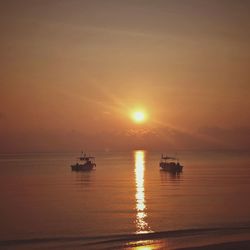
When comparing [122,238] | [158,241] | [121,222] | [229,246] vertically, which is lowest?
[229,246]

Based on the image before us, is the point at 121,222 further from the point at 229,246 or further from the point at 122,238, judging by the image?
the point at 229,246

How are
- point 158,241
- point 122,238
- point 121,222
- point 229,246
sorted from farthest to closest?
1. point 121,222
2. point 122,238
3. point 158,241
4. point 229,246

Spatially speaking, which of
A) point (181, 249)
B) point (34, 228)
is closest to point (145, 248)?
point (181, 249)

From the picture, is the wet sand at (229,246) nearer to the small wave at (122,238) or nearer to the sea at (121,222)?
the sea at (121,222)

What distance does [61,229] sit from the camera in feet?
110

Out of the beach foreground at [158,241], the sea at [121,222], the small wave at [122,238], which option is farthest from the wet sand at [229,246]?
the small wave at [122,238]

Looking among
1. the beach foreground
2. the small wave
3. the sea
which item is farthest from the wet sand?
the small wave

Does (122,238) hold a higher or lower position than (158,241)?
higher

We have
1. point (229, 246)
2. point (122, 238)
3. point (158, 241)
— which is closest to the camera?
point (229, 246)

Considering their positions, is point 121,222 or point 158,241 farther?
point 121,222

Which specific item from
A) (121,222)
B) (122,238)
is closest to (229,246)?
(122,238)

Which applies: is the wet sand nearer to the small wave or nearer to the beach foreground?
the beach foreground

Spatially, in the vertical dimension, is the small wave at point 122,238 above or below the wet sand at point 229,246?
above

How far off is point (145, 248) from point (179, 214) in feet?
53.1
